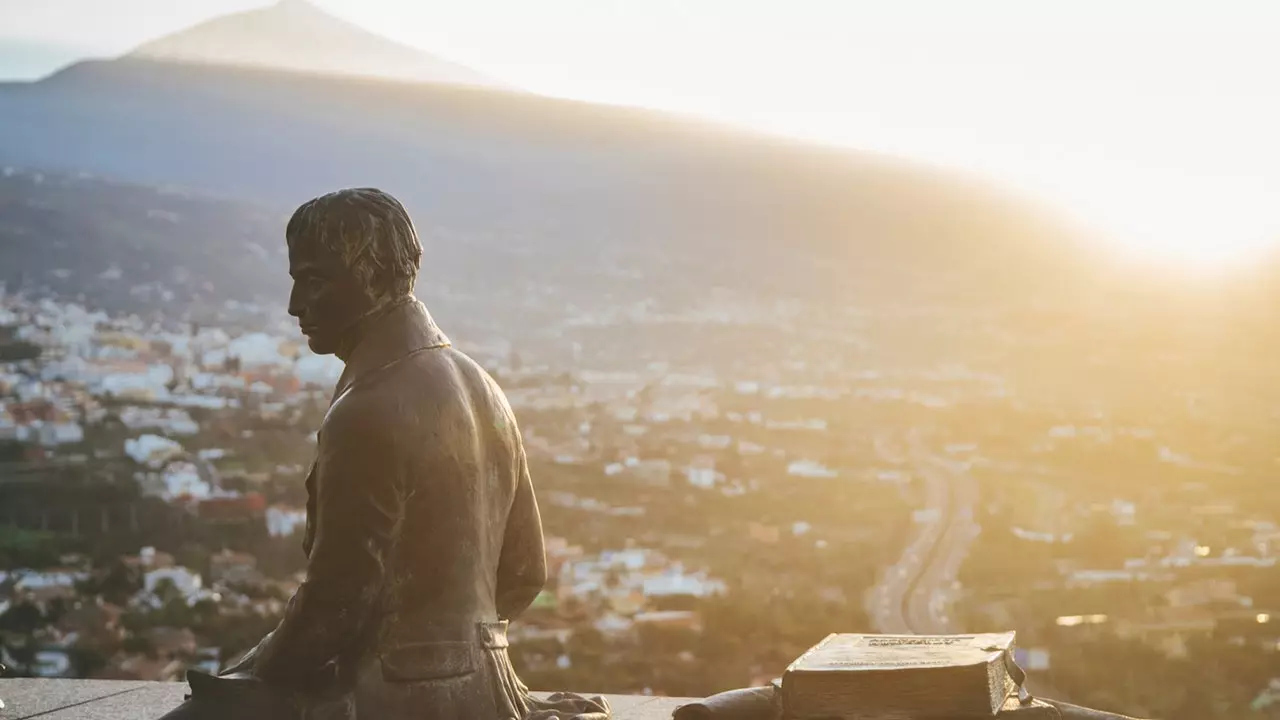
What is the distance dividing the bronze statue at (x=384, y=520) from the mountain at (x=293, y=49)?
301 inches

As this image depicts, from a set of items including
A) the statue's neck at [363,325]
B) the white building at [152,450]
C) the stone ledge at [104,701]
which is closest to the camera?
the statue's neck at [363,325]

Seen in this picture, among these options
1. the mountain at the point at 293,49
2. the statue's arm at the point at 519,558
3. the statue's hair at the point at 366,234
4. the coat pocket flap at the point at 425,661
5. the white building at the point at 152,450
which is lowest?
the white building at the point at 152,450

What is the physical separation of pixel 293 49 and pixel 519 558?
28.1ft

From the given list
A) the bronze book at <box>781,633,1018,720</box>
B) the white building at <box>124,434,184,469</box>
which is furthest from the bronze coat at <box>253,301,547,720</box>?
the white building at <box>124,434,184,469</box>

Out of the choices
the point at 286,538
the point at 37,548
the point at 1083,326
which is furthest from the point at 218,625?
the point at 1083,326

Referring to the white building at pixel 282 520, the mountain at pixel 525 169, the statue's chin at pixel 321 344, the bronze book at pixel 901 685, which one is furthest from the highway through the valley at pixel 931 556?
the statue's chin at pixel 321 344

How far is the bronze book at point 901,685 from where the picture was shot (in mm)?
3357

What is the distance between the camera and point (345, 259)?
343cm

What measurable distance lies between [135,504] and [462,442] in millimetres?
7385

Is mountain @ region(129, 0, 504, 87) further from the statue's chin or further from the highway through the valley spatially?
the statue's chin

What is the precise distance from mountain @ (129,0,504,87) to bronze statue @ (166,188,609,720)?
765 cm

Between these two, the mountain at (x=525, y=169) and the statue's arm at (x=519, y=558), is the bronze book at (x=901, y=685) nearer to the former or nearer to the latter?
the statue's arm at (x=519, y=558)

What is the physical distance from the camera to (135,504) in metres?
10.1

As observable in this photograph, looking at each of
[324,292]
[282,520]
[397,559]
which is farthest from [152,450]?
[397,559]
